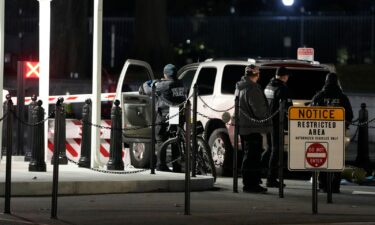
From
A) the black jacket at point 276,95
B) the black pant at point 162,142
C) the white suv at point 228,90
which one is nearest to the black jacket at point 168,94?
the black pant at point 162,142

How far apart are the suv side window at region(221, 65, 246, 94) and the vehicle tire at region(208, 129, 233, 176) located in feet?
2.72

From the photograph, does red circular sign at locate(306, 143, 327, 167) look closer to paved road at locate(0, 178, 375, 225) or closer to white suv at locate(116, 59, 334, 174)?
paved road at locate(0, 178, 375, 225)

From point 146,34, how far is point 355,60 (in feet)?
26.8

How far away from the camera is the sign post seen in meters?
12.2

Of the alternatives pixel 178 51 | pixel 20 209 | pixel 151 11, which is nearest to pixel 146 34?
pixel 151 11

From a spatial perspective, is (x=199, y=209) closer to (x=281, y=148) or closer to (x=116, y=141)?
(x=281, y=148)

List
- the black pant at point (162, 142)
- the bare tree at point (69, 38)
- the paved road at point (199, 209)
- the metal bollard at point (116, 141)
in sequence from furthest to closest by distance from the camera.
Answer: the bare tree at point (69, 38), the black pant at point (162, 142), the metal bollard at point (116, 141), the paved road at point (199, 209)

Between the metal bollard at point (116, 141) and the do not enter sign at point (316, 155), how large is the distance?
437 cm

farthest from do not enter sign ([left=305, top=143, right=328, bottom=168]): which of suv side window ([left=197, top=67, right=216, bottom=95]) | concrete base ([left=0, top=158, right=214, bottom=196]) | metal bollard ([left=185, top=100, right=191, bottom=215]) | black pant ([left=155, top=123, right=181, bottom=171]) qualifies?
suv side window ([left=197, top=67, right=216, bottom=95])

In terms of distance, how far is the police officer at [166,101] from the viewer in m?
16.7

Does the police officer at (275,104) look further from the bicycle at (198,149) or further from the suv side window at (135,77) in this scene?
the suv side window at (135,77)

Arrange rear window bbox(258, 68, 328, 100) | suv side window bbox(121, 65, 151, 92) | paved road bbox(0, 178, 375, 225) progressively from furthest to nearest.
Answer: suv side window bbox(121, 65, 151, 92)
rear window bbox(258, 68, 328, 100)
paved road bbox(0, 178, 375, 225)

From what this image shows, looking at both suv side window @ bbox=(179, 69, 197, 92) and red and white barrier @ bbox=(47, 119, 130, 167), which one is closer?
red and white barrier @ bbox=(47, 119, 130, 167)

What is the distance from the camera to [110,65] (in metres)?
43.3
